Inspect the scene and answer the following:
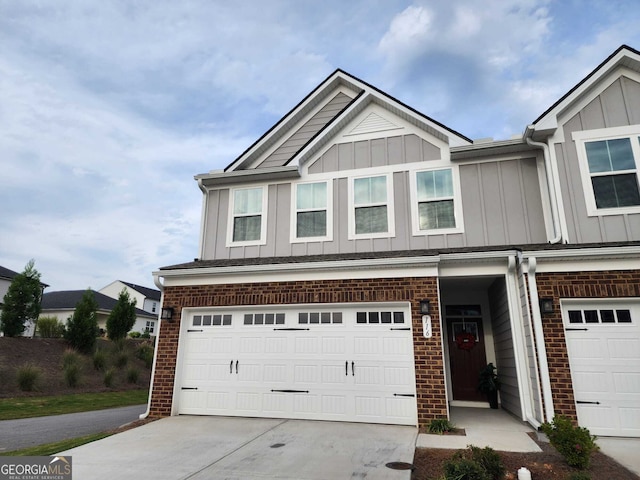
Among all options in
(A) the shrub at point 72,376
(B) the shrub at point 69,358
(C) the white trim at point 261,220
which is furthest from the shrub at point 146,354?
(C) the white trim at point 261,220

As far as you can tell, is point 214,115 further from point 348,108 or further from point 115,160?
point 348,108

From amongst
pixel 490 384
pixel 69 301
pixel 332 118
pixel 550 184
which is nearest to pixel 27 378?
pixel 332 118

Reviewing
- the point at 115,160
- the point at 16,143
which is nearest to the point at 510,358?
the point at 115,160

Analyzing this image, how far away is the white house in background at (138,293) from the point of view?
41094 millimetres

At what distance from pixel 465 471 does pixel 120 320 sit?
21465 mm

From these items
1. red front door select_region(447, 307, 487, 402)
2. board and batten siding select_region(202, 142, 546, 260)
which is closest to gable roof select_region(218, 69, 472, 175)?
board and batten siding select_region(202, 142, 546, 260)

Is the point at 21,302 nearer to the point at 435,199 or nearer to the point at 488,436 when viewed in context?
the point at 435,199

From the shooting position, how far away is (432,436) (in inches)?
231

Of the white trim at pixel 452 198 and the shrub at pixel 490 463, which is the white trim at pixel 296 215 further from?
the shrub at pixel 490 463

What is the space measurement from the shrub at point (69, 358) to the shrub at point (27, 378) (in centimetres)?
177

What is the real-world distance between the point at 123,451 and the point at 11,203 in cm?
2755

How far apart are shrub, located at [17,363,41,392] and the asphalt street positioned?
464cm

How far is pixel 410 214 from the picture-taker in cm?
867

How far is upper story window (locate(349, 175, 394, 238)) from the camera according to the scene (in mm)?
8789
